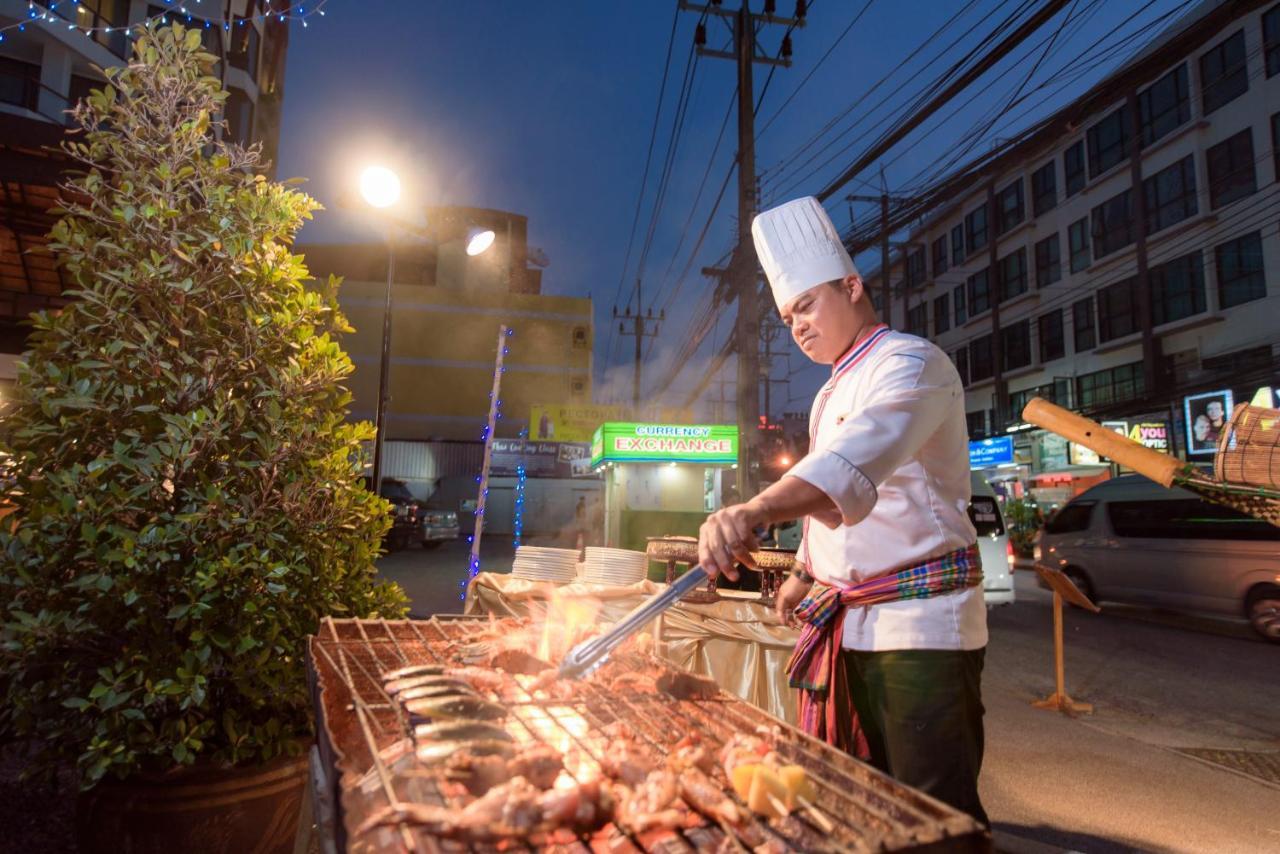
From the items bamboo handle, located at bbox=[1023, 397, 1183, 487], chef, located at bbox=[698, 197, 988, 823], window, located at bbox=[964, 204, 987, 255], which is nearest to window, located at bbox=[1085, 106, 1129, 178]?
window, located at bbox=[964, 204, 987, 255]

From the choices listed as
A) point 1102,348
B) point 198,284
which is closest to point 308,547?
point 198,284

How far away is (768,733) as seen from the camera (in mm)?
1854

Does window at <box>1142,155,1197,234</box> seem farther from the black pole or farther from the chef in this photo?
the chef

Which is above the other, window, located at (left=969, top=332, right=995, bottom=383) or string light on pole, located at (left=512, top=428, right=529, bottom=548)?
window, located at (left=969, top=332, right=995, bottom=383)

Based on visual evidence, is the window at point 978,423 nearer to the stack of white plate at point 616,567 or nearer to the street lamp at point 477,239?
the street lamp at point 477,239

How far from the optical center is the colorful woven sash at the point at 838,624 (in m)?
1.87

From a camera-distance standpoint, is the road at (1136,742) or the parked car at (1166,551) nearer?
the road at (1136,742)

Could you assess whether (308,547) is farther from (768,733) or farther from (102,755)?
(768,733)

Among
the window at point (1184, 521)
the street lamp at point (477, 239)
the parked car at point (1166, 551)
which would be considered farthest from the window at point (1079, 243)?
the street lamp at point (477, 239)

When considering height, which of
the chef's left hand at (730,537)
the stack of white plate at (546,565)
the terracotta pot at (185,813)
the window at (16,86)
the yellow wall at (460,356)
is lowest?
the terracotta pot at (185,813)

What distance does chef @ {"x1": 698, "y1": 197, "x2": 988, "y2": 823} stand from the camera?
1651 mm

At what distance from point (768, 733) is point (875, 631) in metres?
0.39

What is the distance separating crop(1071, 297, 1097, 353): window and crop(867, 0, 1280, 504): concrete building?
71 millimetres

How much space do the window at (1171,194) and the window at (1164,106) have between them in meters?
1.41
